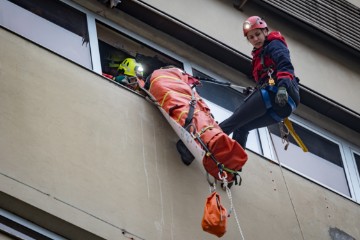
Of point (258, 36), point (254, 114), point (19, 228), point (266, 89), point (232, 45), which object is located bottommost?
point (19, 228)

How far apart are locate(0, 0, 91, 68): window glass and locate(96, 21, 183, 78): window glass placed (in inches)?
13.1

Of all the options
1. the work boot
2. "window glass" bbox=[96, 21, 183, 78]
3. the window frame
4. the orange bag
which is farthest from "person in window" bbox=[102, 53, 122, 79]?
the orange bag

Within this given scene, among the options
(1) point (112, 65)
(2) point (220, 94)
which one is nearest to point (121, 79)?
(1) point (112, 65)

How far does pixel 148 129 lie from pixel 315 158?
2548 mm

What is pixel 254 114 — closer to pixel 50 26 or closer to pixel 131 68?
pixel 131 68

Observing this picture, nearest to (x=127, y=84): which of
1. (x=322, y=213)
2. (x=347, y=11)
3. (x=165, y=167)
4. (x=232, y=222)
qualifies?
(x=165, y=167)

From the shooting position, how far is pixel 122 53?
8844 mm

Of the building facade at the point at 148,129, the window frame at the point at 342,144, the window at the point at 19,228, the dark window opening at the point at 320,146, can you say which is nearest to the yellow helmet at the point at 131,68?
the building facade at the point at 148,129

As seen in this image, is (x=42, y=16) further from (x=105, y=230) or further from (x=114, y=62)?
(x=105, y=230)

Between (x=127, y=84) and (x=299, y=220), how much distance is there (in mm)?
2087

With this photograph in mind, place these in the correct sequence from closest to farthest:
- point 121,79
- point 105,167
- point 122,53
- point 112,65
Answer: point 105,167, point 121,79, point 112,65, point 122,53

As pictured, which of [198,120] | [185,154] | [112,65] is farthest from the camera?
[112,65]

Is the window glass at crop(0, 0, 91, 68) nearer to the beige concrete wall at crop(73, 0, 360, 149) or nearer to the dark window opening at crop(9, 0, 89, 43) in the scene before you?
the dark window opening at crop(9, 0, 89, 43)

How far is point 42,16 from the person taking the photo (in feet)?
26.5
